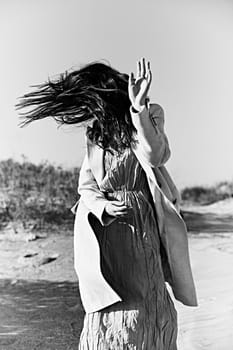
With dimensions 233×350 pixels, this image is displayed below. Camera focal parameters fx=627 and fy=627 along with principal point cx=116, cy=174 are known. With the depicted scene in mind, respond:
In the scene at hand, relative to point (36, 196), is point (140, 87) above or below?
above

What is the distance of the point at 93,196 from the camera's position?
1.58m

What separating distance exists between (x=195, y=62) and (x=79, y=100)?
0.66 m

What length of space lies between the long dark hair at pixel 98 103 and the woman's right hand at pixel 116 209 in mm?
155

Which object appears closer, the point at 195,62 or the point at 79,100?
the point at 79,100

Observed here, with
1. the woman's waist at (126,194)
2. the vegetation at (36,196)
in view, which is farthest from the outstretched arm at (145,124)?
the vegetation at (36,196)

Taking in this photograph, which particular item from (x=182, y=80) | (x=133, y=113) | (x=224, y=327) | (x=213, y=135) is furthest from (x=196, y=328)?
(x=133, y=113)

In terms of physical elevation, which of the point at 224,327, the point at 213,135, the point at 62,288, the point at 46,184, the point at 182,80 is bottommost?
the point at 224,327

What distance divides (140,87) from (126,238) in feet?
1.25

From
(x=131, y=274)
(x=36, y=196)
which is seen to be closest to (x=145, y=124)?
(x=131, y=274)

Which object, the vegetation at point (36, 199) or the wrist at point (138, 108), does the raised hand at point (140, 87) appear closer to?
the wrist at point (138, 108)

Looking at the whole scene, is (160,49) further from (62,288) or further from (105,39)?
(62,288)

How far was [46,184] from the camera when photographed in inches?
87.1

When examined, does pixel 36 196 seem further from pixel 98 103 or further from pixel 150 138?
pixel 150 138

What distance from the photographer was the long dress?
1536mm
